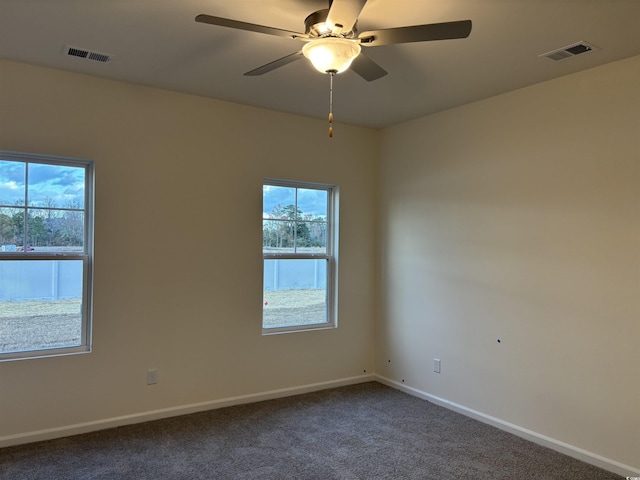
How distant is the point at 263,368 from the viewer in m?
4.18

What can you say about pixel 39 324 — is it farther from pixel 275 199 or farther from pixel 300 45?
pixel 300 45

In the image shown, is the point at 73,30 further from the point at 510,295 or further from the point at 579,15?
the point at 510,295

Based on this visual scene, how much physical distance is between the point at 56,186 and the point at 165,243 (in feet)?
2.87

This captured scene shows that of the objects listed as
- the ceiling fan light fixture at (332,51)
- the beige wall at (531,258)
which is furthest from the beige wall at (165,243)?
the ceiling fan light fixture at (332,51)

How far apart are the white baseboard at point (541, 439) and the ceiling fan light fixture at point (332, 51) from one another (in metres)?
2.93

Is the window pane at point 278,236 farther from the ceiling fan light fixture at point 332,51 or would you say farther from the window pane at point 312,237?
the ceiling fan light fixture at point 332,51

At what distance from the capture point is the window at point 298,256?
4328 mm

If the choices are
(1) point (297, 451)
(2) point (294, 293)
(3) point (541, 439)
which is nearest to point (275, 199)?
(2) point (294, 293)

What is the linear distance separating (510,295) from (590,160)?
1130mm

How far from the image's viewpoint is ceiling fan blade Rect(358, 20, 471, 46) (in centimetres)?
191

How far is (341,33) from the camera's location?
Answer: 2141mm

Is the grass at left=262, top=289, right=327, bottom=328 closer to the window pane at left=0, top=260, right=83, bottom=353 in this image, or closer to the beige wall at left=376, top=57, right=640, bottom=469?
the beige wall at left=376, top=57, right=640, bottom=469

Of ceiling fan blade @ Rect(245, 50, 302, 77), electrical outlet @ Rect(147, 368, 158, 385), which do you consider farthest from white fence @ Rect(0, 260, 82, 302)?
ceiling fan blade @ Rect(245, 50, 302, 77)

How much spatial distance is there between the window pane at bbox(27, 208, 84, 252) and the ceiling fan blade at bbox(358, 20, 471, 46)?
2.56 metres
